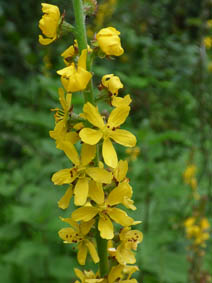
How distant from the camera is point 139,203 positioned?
13.3ft

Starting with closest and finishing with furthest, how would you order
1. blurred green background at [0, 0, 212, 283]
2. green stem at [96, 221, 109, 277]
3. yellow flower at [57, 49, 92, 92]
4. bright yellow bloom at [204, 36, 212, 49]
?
yellow flower at [57, 49, 92, 92]
green stem at [96, 221, 109, 277]
blurred green background at [0, 0, 212, 283]
bright yellow bloom at [204, 36, 212, 49]

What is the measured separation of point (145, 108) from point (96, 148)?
9.40 ft

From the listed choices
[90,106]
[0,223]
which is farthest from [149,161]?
[90,106]

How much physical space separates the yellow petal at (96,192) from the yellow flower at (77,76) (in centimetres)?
38

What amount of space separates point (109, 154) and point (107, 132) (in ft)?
0.33

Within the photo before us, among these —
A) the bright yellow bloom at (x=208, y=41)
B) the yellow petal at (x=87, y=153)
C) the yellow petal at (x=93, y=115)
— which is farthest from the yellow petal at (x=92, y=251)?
the bright yellow bloom at (x=208, y=41)

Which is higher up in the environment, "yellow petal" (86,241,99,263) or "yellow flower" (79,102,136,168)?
"yellow flower" (79,102,136,168)

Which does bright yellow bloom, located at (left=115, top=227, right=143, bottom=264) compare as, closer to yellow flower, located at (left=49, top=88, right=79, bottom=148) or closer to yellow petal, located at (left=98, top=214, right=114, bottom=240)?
yellow petal, located at (left=98, top=214, right=114, bottom=240)

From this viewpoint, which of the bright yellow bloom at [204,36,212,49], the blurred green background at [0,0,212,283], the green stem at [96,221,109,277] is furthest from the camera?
the bright yellow bloom at [204,36,212,49]

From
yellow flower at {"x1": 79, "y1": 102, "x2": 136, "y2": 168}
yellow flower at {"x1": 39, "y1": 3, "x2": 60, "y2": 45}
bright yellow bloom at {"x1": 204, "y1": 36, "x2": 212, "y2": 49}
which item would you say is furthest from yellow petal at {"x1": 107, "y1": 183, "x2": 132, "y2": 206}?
bright yellow bloom at {"x1": 204, "y1": 36, "x2": 212, "y2": 49}

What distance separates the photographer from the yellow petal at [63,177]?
5.21 feet

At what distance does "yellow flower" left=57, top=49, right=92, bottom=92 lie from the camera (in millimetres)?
1410

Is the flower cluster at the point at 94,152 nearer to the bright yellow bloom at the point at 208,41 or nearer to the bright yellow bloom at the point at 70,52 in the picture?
the bright yellow bloom at the point at 70,52

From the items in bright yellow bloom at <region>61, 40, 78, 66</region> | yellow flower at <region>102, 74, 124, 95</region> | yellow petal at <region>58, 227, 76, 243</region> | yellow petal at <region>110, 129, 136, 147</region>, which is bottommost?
yellow petal at <region>58, 227, 76, 243</region>
